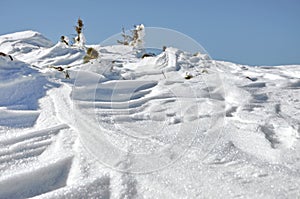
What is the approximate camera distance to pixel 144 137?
1.27 metres

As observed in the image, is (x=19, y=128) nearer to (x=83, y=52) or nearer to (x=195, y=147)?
(x=195, y=147)

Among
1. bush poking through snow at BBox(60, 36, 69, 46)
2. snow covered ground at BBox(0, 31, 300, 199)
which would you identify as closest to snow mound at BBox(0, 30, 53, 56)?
bush poking through snow at BBox(60, 36, 69, 46)

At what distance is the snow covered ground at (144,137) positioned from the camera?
0.90m

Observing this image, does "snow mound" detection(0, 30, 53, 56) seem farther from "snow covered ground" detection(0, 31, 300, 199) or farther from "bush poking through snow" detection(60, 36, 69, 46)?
"snow covered ground" detection(0, 31, 300, 199)

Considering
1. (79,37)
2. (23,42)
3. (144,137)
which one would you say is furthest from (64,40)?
(144,137)

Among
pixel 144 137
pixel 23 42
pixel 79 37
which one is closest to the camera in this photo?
pixel 144 137

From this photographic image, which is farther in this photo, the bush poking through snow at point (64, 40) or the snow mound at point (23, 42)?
the snow mound at point (23, 42)

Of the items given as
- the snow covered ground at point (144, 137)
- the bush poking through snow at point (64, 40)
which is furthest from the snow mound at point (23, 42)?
the snow covered ground at point (144, 137)

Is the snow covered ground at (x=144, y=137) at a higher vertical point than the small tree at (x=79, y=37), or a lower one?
lower

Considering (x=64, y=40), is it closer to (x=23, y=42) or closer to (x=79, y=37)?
(x=79, y=37)

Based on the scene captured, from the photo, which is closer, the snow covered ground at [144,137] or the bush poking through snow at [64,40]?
the snow covered ground at [144,137]

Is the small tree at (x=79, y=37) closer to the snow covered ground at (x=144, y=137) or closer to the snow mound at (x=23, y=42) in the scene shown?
the snow mound at (x=23, y=42)

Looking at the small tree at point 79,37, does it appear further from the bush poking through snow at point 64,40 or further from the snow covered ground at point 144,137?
the snow covered ground at point 144,137

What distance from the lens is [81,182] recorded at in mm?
895
